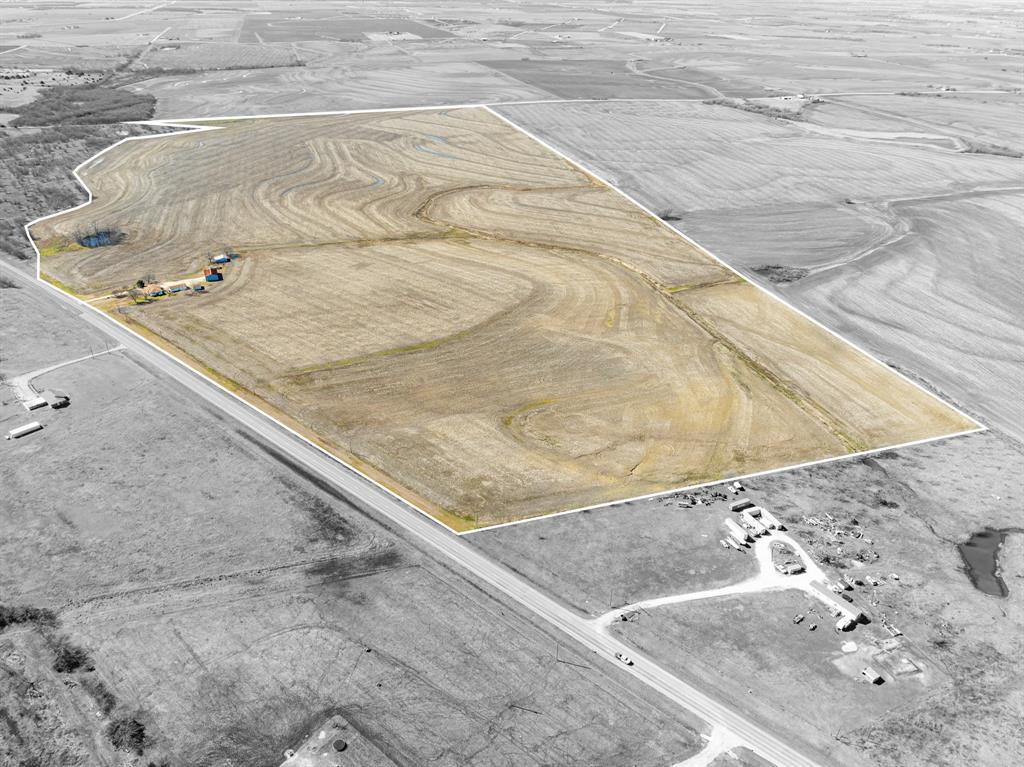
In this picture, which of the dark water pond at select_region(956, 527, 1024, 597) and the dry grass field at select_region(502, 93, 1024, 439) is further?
the dry grass field at select_region(502, 93, 1024, 439)

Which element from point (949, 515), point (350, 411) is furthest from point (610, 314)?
point (949, 515)

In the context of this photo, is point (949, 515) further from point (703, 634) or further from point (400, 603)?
point (400, 603)

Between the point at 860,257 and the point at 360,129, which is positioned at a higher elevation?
the point at 360,129

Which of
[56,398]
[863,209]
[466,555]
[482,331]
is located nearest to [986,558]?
[466,555]

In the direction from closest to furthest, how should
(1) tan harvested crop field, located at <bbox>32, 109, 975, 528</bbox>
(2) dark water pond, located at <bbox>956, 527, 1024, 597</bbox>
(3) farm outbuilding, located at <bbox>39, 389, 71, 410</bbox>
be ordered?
(2) dark water pond, located at <bbox>956, 527, 1024, 597</bbox>, (1) tan harvested crop field, located at <bbox>32, 109, 975, 528</bbox>, (3) farm outbuilding, located at <bbox>39, 389, 71, 410</bbox>

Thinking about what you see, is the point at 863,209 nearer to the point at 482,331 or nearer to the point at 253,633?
the point at 482,331

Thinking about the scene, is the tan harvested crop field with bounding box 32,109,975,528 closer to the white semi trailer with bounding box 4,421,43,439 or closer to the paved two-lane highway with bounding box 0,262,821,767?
the paved two-lane highway with bounding box 0,262,821,767

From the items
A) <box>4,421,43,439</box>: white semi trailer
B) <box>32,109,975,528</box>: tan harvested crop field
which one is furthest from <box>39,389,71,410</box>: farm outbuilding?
→ <box>32,109,975,528</box>: tan harvested crop field

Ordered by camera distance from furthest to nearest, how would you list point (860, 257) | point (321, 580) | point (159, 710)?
point (860, 257), point (321, 580), point (159, 710)
